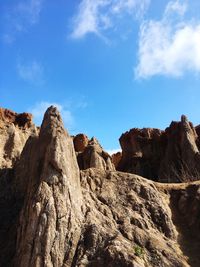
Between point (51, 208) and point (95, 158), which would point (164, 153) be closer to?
point (95, 158)

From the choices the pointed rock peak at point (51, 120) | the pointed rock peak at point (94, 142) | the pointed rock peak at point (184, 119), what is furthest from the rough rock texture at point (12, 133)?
the pointed rock peak at point (184, 119)


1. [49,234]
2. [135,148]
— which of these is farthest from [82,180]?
[135,148]

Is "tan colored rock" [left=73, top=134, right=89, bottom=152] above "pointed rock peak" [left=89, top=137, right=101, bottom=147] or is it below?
above

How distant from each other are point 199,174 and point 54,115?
2219 centimetres

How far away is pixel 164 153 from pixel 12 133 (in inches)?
876

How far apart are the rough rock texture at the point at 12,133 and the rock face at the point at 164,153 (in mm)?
15881

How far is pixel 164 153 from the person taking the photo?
5925 centimetres

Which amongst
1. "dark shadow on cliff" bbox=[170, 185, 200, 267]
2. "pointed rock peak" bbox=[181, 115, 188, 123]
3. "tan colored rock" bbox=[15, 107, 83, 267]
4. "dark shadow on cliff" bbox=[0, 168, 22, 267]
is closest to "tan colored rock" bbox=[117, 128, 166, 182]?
"pointed rock peak" bbox=[181, 115, 188, 123]

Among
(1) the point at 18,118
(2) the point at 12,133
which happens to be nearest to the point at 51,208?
(2) the point at 12,133

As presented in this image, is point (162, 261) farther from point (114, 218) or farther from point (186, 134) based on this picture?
point (186, 134)

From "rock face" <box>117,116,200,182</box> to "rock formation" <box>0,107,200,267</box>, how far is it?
12.3 metres

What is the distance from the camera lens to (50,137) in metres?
30.8

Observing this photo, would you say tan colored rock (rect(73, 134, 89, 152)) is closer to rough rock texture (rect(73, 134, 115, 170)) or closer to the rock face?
the rock face

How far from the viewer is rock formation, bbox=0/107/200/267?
24.9 m
